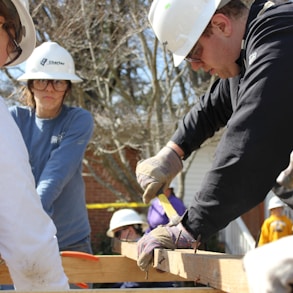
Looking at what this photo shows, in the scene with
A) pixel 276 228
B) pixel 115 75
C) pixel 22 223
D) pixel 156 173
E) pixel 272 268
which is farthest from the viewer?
pixel 115 75

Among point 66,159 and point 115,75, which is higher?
point 66,159

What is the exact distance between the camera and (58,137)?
4242mm

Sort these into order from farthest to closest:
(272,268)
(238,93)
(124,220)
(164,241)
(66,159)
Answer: (124,220) < (66,159) < (238,93) < (164,241) < (272,268)

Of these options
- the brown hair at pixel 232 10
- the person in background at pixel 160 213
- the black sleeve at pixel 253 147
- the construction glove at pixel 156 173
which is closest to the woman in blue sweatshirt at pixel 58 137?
the construction glove at pixel 156 173

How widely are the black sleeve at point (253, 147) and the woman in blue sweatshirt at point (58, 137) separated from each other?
1.64 m

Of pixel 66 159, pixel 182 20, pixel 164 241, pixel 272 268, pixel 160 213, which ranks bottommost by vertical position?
pixel 160 213

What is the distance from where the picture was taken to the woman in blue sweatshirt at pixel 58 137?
4.17 meters

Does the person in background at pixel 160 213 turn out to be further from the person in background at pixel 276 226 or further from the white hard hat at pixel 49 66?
the white hard hat at pixel 49 66

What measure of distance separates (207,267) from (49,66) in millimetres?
2567

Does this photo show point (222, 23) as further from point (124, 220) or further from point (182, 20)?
point (124, 220)

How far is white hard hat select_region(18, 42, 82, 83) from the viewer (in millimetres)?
4371

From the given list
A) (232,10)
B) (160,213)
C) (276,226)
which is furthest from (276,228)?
(232,10)

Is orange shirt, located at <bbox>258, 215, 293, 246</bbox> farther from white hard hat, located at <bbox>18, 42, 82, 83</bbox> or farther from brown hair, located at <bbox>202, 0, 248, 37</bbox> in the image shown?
brown hair, located at <bbox>202, 0, 248, 37</bbox>

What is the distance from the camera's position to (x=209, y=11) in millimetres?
3121
